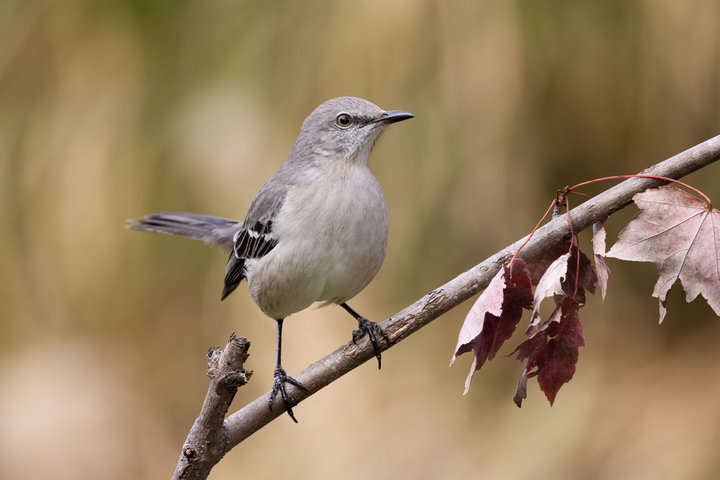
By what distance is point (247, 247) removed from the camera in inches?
103

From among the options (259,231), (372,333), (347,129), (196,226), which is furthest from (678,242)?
(196,226)

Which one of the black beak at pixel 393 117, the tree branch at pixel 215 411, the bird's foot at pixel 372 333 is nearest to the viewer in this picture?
→ the tree branch at pixel 215 411

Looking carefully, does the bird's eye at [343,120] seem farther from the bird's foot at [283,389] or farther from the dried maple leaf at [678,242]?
the dried maple leaf at [678,242]

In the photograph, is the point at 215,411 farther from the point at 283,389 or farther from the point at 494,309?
the point at 494,309

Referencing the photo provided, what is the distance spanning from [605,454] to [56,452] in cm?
287

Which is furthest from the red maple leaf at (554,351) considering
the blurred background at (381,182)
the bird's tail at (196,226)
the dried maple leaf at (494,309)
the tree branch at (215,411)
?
the blurred background at (381,182)

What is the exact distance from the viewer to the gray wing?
243cm

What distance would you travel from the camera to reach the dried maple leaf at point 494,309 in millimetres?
1347

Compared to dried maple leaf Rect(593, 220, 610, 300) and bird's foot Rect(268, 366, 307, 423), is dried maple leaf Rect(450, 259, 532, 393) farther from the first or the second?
bird's foot Rect(268, 366, 307, 423)

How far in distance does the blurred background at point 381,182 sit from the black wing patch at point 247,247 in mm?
1057

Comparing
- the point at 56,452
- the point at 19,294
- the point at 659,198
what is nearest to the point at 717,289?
the point at 659,198

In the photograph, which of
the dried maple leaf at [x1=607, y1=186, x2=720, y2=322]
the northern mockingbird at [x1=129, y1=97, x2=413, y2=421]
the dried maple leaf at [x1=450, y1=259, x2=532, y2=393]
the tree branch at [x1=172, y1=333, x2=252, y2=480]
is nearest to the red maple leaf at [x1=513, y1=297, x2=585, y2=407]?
the dried maple leaf at [x1=450, y1=259, x2=532, y2=393]

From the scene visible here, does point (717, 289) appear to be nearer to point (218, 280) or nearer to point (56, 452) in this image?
point (218, 280)

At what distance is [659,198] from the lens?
135cm
